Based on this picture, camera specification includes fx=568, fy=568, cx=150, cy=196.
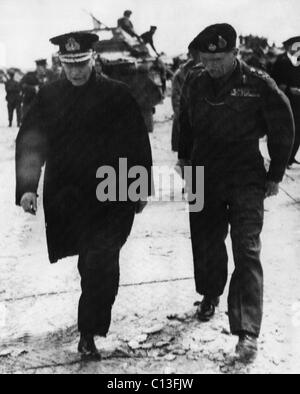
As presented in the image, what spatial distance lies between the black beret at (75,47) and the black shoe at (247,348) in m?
1.86

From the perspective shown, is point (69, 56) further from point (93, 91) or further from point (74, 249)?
point (74, 249)

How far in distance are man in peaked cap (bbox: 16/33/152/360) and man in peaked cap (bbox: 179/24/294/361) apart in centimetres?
40

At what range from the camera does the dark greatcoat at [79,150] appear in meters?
3.35

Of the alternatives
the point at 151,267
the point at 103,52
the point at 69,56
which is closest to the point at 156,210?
the point at 151,267

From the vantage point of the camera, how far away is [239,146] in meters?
3.37

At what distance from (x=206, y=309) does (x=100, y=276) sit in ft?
2.84

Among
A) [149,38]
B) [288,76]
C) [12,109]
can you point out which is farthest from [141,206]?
[12,109]

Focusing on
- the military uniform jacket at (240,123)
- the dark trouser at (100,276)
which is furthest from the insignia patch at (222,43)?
the dark trouser at (100,276)

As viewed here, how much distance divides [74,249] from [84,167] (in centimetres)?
53

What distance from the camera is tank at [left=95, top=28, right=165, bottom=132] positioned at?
14031 mm

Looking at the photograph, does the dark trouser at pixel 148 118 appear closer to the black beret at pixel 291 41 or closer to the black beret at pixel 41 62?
the black beret at pixel 41 62

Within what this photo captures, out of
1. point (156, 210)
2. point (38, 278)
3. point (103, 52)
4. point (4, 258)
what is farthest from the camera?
point (103, 52)

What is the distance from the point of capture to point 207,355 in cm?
336

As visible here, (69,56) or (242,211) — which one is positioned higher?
(69,56)
